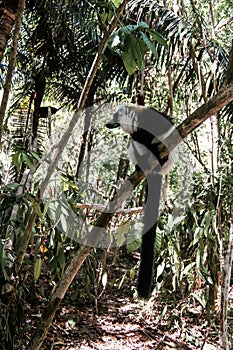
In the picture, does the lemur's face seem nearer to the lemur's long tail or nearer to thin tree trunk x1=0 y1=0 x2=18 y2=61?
the lemur's long tail

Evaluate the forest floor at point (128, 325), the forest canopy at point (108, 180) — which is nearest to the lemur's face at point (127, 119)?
the forest canopy at point (108, 180)

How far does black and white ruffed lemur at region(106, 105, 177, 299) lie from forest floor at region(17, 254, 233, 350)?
918 mm

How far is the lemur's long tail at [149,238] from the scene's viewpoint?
7.34ft

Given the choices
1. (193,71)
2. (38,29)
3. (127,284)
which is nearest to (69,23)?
(38,29)

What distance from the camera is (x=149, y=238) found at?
8.18 ft

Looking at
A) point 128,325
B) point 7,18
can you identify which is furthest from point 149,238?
point 7,18

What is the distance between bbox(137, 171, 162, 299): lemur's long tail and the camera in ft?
7.34

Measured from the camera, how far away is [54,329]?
9.71 ft

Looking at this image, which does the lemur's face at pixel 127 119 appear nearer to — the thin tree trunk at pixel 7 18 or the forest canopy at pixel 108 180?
the forest canopy at pixel 108 180

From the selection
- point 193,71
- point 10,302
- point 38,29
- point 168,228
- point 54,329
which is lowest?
point 54,329

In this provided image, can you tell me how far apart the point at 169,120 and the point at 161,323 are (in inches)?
70.6

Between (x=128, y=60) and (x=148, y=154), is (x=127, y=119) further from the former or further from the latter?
(x=128, y=60)

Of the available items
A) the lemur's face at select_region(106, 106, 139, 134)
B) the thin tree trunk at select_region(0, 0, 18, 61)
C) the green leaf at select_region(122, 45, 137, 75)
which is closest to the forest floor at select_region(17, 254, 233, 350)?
the lemur's face at select_region(106, 106, 139, 134)

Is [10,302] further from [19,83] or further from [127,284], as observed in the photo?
[19,83]
